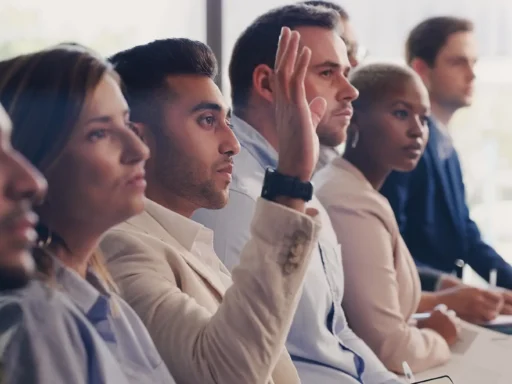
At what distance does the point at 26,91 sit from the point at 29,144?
7 cm

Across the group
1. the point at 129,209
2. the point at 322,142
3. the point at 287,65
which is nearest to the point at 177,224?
the point at 129,209

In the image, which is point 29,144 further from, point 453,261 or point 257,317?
point 453,261

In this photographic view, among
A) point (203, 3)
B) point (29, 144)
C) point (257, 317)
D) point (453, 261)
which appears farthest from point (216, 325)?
point (453, 261)

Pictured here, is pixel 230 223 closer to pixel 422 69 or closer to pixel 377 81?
pixel 377 81

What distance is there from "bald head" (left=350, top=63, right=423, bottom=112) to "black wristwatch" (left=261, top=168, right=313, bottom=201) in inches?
23.7

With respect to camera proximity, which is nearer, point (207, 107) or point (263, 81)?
point (207, 107)

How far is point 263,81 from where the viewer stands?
4.51ft

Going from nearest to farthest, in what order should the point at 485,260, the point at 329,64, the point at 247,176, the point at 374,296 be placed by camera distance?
the point at 247,176
the point at 329,64
the point at 374,296
the point at 485,260

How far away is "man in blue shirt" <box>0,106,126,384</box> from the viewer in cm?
83

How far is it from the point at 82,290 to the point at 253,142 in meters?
0.53

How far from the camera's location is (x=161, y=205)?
1139 mm

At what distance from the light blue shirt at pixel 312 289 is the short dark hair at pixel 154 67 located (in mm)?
198

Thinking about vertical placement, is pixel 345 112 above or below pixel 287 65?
below

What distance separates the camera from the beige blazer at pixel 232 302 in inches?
40.4
